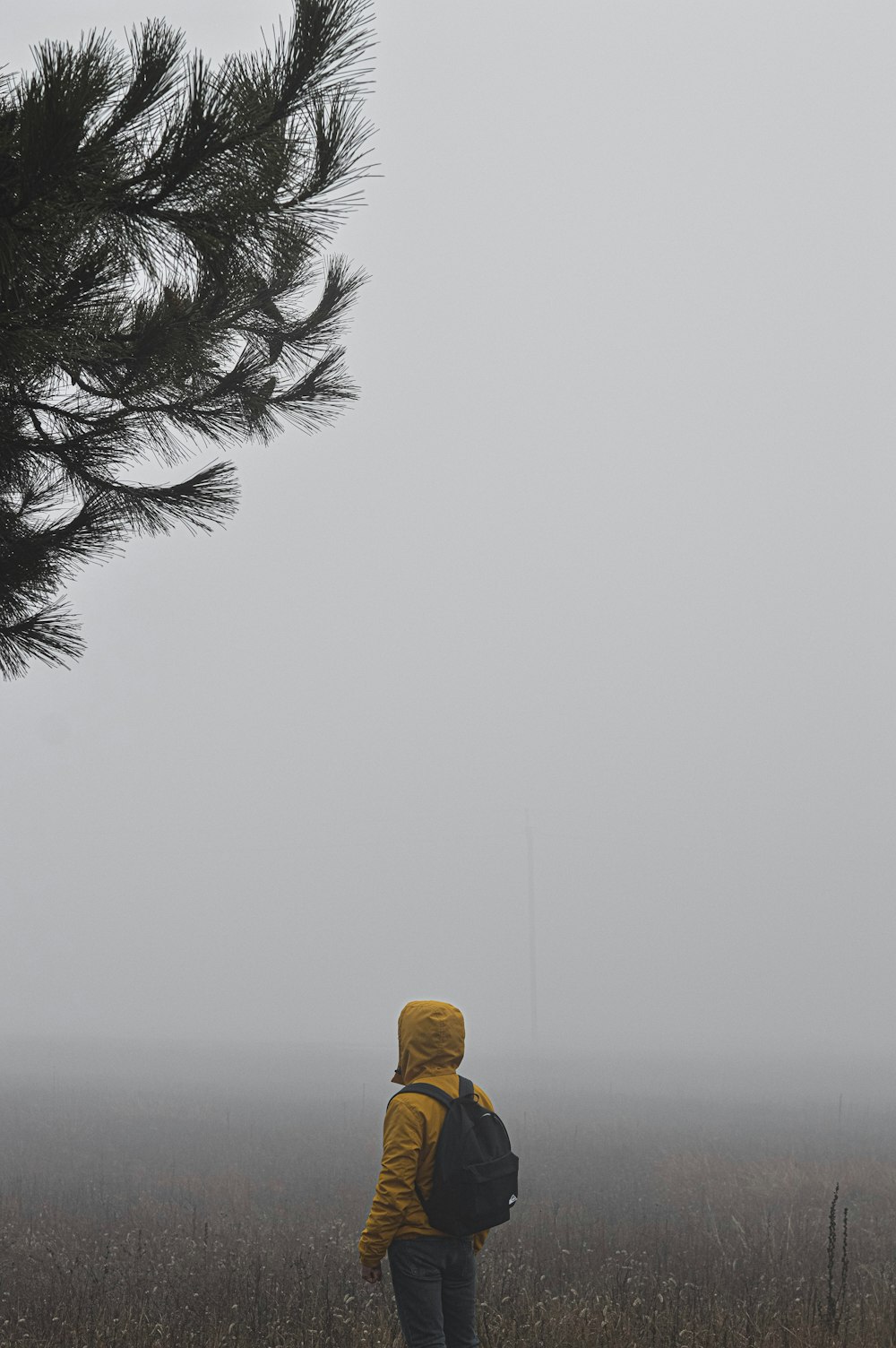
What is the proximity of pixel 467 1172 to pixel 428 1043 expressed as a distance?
1.53 ft

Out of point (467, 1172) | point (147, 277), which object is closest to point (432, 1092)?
point (467, 1172)

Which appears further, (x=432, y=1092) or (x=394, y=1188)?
(x=432, y=1092)

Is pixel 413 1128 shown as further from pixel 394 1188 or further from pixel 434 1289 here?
pixel 434 1289

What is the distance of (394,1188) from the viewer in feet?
12.0

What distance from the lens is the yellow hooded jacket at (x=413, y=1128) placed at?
3.65 m

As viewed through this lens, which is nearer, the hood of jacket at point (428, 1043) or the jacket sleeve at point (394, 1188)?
the jacket sleeve at point (394, 1188)

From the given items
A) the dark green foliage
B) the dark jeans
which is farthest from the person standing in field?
the dark green foliage

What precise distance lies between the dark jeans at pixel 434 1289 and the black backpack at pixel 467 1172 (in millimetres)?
113

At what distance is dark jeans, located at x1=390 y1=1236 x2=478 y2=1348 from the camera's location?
3.68 meters

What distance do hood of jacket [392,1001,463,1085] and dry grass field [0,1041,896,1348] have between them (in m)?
2.03

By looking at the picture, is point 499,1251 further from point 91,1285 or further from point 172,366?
point 172,366

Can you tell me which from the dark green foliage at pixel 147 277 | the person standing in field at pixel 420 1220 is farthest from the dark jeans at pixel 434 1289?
the dark green foliage at pixel 147 277

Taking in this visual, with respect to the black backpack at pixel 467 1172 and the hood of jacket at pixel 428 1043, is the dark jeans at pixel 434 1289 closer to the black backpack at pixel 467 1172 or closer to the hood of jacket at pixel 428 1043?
the black backpack at pixel 467 1172

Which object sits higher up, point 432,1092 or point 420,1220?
point 432,1092
